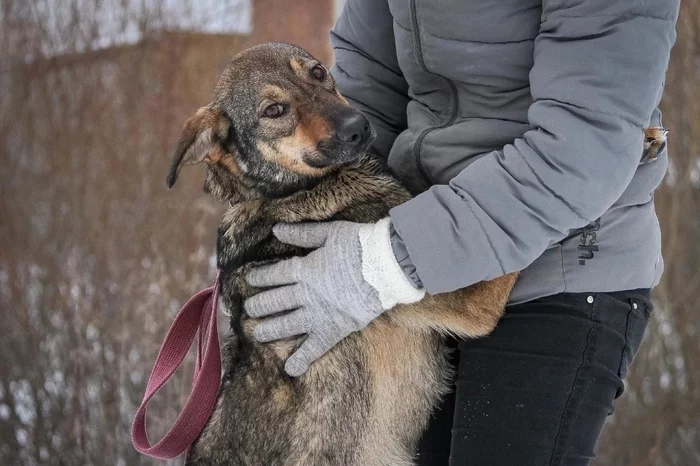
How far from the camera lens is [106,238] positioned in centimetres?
513

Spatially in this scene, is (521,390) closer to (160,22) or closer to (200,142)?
(200,142)

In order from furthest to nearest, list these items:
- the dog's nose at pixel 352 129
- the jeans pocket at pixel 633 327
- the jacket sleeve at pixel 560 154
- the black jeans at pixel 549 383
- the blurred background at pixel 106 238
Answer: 1. the blurred background at pixel 106 238
2. the dog's nose at pixel 352 129
3. the jeans pocket at pixel 633 327
4. the black jeans at pixel 549 383
5. the jacket sleeve at pixel 560 154

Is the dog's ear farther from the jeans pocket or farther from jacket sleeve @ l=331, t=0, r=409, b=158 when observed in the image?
the jeans pocket

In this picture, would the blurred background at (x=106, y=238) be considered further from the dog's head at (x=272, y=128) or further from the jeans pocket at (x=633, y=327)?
the jeans pocket at (x=633, y=327)

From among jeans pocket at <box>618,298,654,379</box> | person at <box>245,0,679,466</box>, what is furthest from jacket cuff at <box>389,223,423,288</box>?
jeans pocket at <box>618,298,654,379</box>

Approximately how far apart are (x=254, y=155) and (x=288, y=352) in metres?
0.65

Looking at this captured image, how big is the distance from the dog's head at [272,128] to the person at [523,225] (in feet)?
0.95

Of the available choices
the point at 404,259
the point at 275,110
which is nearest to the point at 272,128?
the point at 275,110

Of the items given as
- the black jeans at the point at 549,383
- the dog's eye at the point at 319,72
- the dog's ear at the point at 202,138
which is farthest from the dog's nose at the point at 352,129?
the black jeans at the point at 549,383

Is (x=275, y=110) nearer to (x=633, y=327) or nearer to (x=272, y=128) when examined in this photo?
(x=272, y=128)

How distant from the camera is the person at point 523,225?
1664 millimetres

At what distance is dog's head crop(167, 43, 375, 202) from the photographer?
7.72 ft

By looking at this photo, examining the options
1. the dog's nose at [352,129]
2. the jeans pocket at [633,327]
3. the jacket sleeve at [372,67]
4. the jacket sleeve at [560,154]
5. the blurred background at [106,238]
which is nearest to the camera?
the jacket sleeve at [560,154]

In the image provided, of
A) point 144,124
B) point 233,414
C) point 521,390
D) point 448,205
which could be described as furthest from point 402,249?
point 144,124
